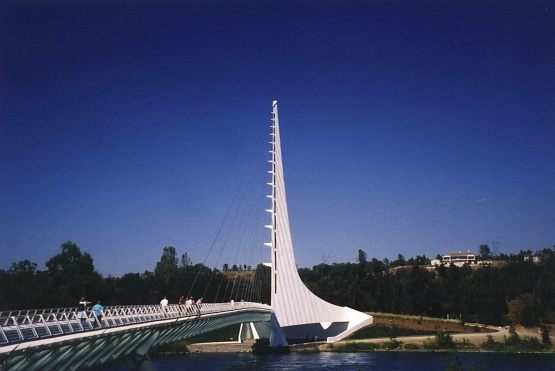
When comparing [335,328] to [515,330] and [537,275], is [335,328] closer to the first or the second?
[515,330]

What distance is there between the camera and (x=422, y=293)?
60.1 meters

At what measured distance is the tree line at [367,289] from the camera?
49219 mm

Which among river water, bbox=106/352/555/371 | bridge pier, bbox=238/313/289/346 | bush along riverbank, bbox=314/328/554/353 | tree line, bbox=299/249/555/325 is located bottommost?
river water, bbox=106/352/555/371

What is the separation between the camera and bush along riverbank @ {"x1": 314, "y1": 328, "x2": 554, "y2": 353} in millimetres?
41250

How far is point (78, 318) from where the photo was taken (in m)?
15.9

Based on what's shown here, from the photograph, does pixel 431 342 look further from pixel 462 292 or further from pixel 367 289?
pixel 367 289

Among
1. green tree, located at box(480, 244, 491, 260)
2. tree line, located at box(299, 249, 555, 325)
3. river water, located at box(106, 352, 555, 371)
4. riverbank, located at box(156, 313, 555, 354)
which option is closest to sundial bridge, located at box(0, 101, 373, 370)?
riverbank, located at box(156, 313, 555, 354)

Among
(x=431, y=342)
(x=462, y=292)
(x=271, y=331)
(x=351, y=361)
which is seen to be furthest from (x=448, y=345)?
(x=462, y=292)

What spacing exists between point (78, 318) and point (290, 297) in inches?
1148

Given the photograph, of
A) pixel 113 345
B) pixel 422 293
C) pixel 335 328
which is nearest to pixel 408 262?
pixel 422 293

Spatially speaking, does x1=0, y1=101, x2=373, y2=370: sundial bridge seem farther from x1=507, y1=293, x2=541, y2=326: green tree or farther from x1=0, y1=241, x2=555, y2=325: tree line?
x1=507, y1=293, x2=541, y2=326: green tree

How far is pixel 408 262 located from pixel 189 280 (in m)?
67.2

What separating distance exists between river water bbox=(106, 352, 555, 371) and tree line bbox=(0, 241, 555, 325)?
8.76 metres

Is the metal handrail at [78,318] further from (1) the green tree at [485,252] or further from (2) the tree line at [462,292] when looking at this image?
(1) the green tree at [485,252]
